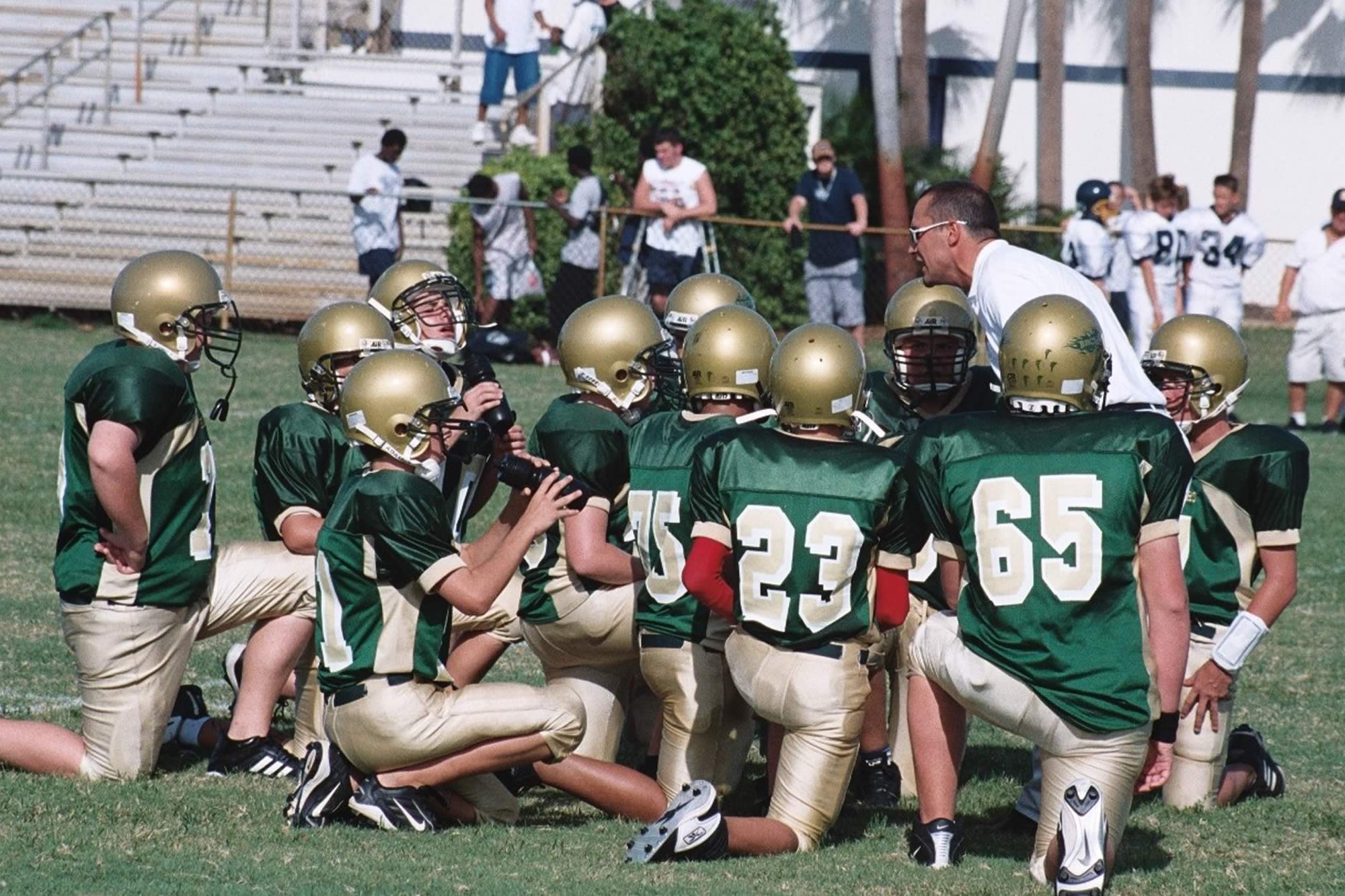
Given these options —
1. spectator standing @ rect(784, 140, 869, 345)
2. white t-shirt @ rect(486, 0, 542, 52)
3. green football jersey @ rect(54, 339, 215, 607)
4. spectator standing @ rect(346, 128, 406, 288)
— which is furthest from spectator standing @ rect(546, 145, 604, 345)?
green football jersey @ rect(54, 339, 215, 607)

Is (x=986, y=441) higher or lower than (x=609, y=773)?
higher

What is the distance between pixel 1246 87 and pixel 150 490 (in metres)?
21.8

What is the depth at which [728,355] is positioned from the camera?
18.8 ft

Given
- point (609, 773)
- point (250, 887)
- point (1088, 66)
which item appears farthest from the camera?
point (1088, 66)

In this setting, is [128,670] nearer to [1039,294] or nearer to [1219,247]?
[1039,294]

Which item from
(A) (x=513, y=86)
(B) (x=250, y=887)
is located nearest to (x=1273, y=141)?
(A) (x=513, y=86)

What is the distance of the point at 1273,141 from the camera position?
1053 inches

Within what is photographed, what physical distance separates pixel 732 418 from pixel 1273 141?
Answer: 22999mm

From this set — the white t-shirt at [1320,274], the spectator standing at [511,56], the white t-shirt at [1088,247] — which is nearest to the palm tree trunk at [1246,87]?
the white t-shirt at [1320,274]

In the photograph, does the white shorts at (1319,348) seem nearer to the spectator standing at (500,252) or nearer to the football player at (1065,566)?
the spectator standing at (500,252)

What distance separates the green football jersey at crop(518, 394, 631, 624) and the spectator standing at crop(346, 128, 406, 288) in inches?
403

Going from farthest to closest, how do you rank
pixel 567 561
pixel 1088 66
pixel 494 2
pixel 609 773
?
pixel 1088 66 → pixel 494 2 → pixel 567 561 → pixel 609 773

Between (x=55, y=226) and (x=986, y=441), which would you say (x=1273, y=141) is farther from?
(x=986, y=441)

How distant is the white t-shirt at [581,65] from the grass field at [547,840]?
40.5 feet
